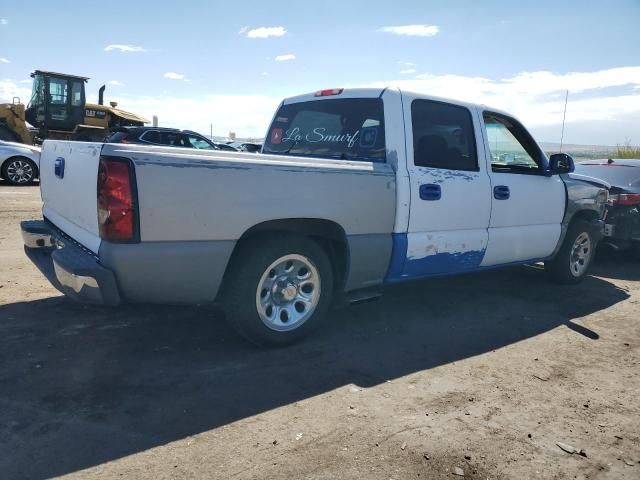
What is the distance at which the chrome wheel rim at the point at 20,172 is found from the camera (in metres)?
13.3

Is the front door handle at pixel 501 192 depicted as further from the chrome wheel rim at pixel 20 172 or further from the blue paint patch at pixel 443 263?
the chrome wheel rim at pixel 20 172

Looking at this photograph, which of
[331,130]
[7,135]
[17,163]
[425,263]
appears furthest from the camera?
[7,135]

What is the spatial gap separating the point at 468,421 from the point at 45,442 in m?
2.22

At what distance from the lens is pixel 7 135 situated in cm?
1894

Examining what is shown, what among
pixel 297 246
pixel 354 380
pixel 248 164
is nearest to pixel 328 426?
pixel 354 380

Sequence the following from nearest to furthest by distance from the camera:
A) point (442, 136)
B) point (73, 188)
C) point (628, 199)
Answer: point (73, 188) < point (442, 136) < point (628, 199)

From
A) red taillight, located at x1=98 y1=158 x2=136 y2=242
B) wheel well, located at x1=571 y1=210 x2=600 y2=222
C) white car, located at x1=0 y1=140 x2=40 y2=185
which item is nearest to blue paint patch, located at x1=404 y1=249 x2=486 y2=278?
wheel well, located at x1=571 y1=210 x2=600 y2=222

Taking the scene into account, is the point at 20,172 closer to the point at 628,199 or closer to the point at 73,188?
the point at 73,188

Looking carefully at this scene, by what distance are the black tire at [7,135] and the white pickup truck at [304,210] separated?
17.4m

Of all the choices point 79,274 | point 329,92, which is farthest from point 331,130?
point 79,274

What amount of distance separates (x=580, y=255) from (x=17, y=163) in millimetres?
13139

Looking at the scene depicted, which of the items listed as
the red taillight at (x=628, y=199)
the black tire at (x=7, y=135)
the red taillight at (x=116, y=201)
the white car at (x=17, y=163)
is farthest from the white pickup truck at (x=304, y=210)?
the black tire at (x=7, y=135)

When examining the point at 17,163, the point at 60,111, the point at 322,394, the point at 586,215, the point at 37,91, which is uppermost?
the point at 37,91

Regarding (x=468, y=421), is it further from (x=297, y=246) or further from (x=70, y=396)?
(x=70, y=396)
